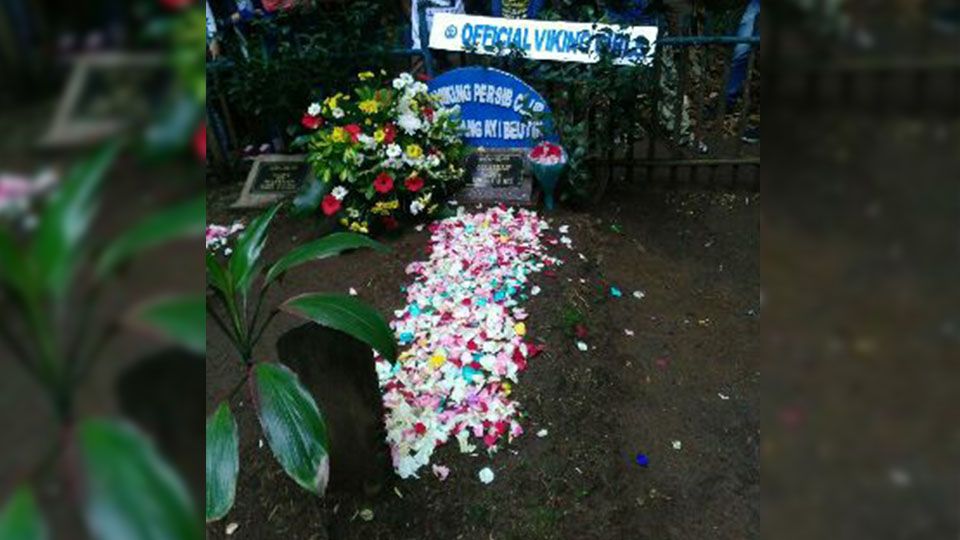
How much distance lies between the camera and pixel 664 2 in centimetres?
621

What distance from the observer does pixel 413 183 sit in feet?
16.1

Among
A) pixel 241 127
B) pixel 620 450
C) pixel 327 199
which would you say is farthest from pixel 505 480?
pixel 241 127

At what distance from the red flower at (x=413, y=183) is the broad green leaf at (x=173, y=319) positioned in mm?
4430

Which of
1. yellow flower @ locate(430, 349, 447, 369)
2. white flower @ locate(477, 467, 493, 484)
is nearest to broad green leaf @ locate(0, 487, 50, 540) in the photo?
white flower @ locate(477, 467, 493, 484)

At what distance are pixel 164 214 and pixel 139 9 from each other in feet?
0.42

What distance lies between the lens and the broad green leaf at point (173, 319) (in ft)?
1.64

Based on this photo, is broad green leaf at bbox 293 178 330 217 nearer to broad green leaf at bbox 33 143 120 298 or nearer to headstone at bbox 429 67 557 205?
headstone at bbox 429 67 557 205

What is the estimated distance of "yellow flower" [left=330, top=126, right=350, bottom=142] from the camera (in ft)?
16.2

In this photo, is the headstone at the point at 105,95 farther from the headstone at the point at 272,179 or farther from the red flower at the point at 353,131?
the headstone at the point at 272,179

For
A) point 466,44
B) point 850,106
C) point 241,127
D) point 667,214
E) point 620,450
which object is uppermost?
point 850,106

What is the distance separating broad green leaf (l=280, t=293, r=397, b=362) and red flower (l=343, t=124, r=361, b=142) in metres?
2.67

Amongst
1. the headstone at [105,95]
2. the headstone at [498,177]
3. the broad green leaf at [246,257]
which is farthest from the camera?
the headstone at [498,177]

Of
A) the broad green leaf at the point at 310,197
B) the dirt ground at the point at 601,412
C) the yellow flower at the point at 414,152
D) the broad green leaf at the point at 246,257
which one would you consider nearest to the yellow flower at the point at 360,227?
the dirt ground at the point at 601,412

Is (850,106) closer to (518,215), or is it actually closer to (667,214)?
(518,215)
